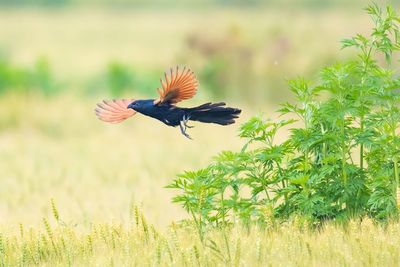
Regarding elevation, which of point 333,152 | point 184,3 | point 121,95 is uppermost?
point 184,3

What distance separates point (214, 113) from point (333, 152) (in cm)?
134

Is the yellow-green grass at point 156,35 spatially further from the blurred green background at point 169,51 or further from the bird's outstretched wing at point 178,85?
the bird's outstretched wing at point 178,85

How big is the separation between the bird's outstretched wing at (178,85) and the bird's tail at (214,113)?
11 cm

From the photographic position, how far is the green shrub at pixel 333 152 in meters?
7.17

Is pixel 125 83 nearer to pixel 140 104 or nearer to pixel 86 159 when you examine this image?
pixel 86 159

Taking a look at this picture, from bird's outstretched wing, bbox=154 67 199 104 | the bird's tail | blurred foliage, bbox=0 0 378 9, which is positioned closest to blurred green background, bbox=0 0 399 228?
the bird's tail

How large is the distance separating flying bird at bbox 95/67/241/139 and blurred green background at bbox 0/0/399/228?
89 centimetres

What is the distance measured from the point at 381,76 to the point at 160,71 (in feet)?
62.8

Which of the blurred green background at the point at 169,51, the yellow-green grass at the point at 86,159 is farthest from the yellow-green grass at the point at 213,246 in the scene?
the blurred green background at the point at 169,51

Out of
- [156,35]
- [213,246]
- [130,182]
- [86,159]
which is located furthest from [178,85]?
[156,35]

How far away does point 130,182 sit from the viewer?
40.9 feet

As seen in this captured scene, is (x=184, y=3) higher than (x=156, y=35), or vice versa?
(x=184, y=3)

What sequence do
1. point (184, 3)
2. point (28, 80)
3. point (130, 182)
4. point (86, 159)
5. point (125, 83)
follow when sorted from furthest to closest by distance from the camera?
point (184, 3) < point (125, 83) < point (28, 80) < point (86, 159) < point (130, 182)

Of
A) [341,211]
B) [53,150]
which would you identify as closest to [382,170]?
[341,211]
